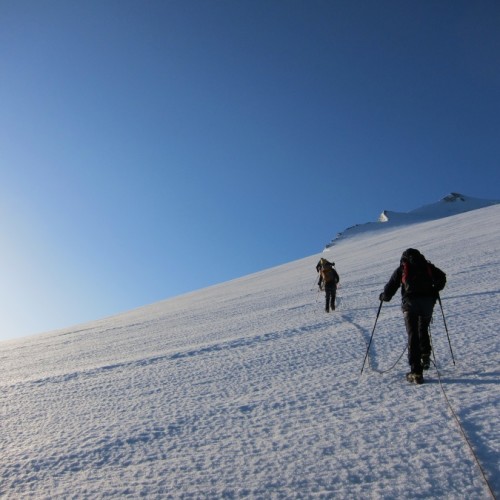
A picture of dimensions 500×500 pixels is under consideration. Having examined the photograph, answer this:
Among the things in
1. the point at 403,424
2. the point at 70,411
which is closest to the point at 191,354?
the point at 70,411

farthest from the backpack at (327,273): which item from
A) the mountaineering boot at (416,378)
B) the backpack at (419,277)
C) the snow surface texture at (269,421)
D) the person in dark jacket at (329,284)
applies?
the mountaineering boot at (416,378)

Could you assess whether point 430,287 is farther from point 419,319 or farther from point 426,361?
point 426,361

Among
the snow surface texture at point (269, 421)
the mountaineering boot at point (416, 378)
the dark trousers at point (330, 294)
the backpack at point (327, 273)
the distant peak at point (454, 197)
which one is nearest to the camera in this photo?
the snow surface texture at point (269, 421)

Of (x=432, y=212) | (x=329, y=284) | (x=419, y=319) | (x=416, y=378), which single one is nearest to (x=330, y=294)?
(x=329, y=284)

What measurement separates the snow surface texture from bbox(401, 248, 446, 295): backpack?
39.5 inches

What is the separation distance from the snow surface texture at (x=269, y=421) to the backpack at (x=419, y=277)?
39.5 inches

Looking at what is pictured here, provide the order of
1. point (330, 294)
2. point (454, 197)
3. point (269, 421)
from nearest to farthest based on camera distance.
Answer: point (269, 421) < point (330, 294) < point (454, 197)

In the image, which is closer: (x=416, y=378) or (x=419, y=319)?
(x=416, y=378)

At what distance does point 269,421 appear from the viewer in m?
3.94

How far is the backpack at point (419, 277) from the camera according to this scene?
15.6 ft

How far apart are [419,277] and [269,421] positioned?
2.47 meters

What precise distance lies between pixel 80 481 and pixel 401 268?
4094mm

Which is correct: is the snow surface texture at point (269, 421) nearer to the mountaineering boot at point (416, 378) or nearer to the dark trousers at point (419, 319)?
the mountaineering boot at point (416, 378)

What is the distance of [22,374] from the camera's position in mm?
8430
